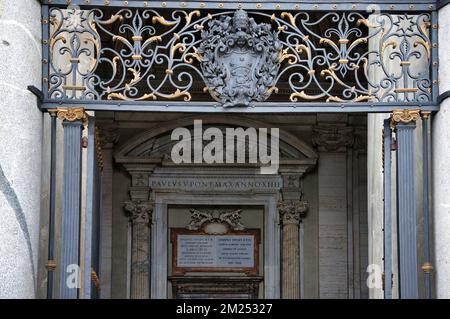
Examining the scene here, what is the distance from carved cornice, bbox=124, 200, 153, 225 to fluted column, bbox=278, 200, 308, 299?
1570mm

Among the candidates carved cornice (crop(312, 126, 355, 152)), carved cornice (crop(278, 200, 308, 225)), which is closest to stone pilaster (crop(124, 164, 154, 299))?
carved cornice (crop(278, 200, 308, 225))

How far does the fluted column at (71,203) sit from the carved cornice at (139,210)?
5.32m

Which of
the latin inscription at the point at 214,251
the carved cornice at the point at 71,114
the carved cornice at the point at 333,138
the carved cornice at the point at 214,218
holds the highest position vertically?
the carved cornice at the point at 333,138

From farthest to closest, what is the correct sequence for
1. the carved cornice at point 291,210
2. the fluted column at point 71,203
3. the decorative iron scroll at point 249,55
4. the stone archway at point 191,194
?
the carved cornice at point 291,210 → the stone archway at point 191,194 → the decorative iron scroll at point 249,55 → the fluted column at point 71,203

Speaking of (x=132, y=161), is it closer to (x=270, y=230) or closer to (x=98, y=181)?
(x=270, y=230)

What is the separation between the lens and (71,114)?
1323cm

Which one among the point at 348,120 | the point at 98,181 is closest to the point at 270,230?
the point at 348,120

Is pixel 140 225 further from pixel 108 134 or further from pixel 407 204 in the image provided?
pixel 407 204

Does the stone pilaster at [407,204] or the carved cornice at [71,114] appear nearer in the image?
the stone pilaster at [407,204]

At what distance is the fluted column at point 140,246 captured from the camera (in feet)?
60.2

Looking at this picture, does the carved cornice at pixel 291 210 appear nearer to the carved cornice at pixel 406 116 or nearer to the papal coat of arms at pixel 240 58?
the papal coat of arms at pixel 240 58

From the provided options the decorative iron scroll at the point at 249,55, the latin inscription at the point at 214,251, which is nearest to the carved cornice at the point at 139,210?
the latin inscription at the point at 214,251

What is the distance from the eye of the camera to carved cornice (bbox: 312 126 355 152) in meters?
18.9

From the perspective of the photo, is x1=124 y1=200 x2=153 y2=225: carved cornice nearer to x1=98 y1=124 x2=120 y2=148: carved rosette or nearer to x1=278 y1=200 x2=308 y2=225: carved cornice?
x1=98 y1=124 x2=120 y2=148: carved rosette
